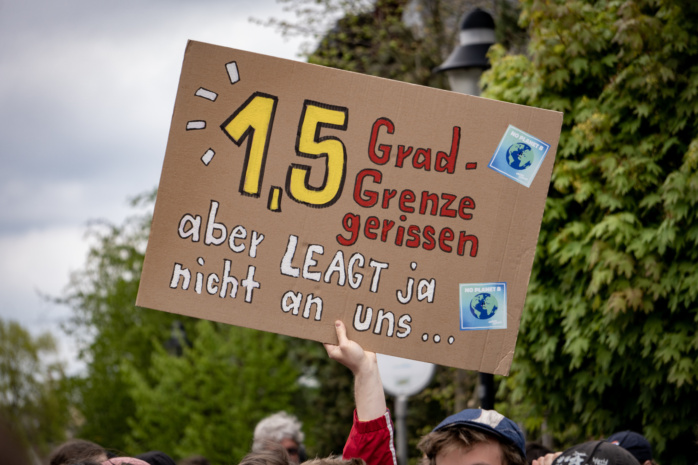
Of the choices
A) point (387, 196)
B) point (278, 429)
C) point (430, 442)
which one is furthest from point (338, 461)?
point (278, 429)

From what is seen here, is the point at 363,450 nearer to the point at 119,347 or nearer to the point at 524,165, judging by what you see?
the point at 524,165

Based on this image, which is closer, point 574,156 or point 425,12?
point 574,156

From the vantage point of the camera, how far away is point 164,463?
13.9 feet

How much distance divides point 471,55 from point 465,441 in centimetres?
407

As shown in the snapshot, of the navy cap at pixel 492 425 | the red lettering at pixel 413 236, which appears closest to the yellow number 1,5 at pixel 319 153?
A: the red lettering at pixel 413 236

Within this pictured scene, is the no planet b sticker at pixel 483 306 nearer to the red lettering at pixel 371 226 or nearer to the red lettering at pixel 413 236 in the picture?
the red lettering at pixel 413 236

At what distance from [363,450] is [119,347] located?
24.8 m

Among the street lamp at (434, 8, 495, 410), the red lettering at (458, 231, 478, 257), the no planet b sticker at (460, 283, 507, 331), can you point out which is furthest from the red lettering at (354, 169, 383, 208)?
the street lamp at (434, 8, 495, 410)

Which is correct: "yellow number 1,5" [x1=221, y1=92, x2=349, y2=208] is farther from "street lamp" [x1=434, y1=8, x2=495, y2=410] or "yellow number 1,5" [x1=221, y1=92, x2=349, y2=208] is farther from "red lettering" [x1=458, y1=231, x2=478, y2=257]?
"street lamp" [x1=434, y1=8, x2=495, y2=410]

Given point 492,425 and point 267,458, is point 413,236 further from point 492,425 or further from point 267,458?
point 267,458

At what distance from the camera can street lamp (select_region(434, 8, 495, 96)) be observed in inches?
241

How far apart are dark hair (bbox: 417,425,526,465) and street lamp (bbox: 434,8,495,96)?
387 cm

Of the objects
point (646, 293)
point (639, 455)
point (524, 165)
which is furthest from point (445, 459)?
point (646, 293)

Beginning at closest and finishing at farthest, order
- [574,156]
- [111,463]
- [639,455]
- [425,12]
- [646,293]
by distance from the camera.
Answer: [111,463], [639,455], [646,293], [574,156], [425,12]
